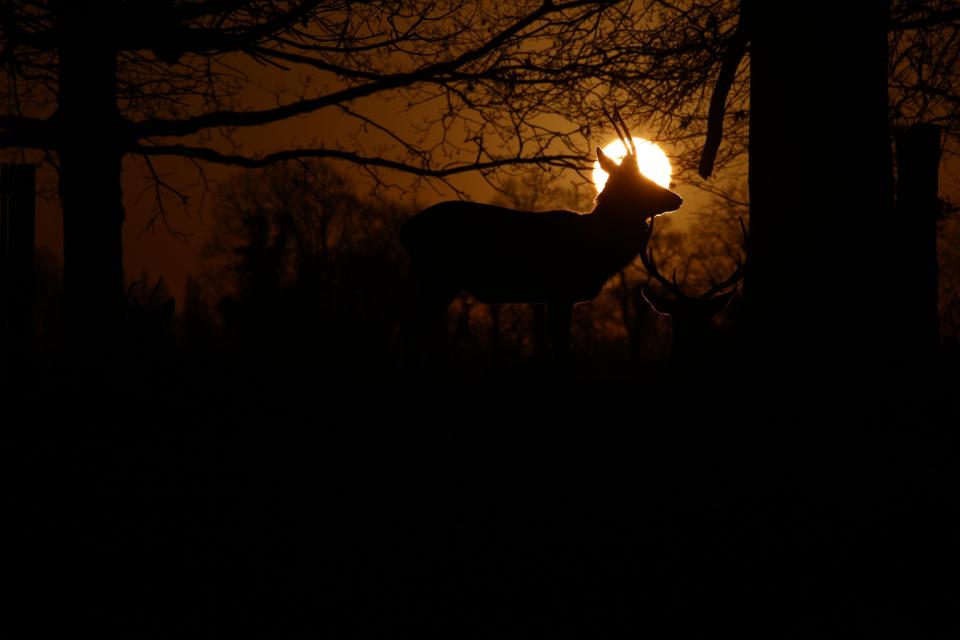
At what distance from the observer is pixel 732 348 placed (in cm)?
557

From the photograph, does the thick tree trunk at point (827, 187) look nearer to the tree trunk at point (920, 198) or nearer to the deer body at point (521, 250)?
the deer body at point (521, 250)

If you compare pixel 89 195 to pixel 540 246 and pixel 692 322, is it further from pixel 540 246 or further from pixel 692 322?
pixel 692 322

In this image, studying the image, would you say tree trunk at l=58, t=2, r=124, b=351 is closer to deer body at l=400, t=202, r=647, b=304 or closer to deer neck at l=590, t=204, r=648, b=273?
deer body at l=400, t=202, r=647, b=304

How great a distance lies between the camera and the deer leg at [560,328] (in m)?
5.89

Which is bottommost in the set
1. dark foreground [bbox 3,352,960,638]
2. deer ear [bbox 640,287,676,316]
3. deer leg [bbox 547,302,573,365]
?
dark foreground [bbox 3,352,960,638]

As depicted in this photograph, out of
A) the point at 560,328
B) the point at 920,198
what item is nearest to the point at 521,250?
the point at 560,328

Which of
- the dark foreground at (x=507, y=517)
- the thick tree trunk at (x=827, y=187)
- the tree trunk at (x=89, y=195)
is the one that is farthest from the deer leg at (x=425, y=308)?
the tree trunk at (x=89, y=195)

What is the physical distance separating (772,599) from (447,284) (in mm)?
3737

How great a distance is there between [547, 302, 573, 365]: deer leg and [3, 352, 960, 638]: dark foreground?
31 cm

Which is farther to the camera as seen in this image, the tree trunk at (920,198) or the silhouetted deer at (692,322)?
the tree trunk at (920,198)

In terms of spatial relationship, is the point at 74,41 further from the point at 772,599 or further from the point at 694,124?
the point at 772,599

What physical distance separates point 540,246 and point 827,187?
194 cm

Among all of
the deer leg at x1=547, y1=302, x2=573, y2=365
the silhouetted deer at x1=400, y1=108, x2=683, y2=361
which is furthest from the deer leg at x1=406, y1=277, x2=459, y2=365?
the deer leg at x1=547, y1=302, x2=573, y2=365

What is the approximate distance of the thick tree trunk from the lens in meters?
4.68
